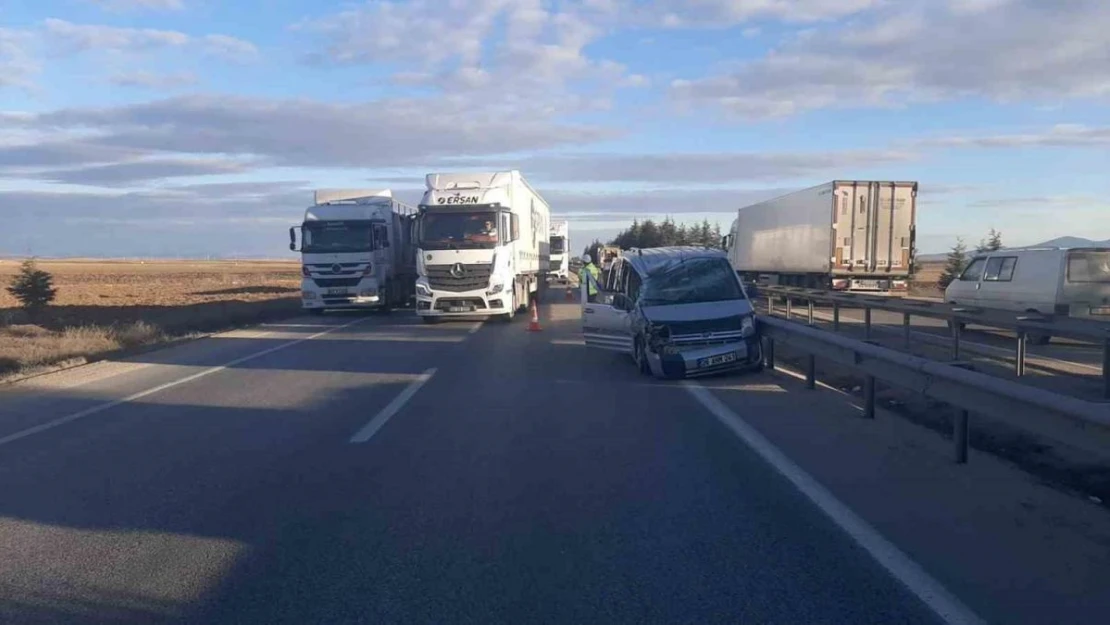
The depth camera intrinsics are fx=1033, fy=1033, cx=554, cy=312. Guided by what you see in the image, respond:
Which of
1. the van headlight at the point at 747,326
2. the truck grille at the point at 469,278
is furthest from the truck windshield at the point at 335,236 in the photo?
the van headlight at the point at 747,326

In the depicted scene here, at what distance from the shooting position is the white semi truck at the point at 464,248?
2619 cm

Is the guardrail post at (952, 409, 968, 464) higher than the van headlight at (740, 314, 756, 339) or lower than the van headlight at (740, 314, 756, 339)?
lower

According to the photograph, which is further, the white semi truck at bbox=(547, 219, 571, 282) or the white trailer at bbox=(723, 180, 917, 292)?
the white semi truck at bbox=(547, 219, 571, 282)

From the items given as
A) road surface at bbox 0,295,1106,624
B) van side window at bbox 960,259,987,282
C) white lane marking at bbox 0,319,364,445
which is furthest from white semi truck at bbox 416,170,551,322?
road surface at bbox 0,295,1106,624

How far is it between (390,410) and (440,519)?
509 centimetres

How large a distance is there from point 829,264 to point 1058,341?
10709 mm

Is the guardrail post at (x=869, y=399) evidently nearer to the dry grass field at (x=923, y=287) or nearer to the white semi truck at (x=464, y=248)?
the white semi truck at (x=464, y=248)

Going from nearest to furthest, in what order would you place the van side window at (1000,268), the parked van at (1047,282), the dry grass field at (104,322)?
1. the parked van at (1047,282)
2. the dry grass field at (104,322)
3. the van side window at (1000,268)

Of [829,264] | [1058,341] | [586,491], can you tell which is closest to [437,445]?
[586,491]

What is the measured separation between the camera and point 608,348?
54.6 feet

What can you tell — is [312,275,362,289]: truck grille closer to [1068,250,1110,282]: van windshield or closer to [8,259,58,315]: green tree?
[8,259,58,315]: green tree

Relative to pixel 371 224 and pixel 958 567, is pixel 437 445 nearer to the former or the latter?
pixel 958 567

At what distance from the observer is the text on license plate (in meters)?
14.1

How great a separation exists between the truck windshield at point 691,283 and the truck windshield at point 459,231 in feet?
35.2
